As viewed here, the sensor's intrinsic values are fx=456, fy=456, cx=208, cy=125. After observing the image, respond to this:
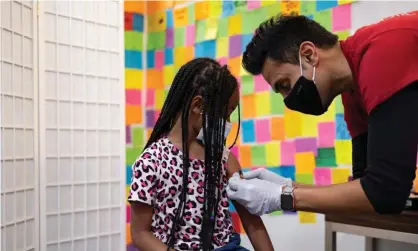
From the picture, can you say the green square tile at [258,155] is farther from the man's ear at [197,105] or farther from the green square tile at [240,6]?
the man's ear at [197,105]

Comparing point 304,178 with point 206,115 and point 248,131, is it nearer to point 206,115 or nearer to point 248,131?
point 248,131

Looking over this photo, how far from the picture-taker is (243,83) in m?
2.71

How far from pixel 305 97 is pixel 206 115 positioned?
0.99ft

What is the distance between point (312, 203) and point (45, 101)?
1.42 m

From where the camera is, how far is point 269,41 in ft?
4.31

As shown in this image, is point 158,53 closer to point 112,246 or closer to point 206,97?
point 112,246

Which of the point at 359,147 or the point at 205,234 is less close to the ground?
the point at 359,147

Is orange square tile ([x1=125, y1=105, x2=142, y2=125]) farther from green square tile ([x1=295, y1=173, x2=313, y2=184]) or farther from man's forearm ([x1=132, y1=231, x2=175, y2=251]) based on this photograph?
man's forearm ([x1=132, y1=231, x2=175, y2=251])

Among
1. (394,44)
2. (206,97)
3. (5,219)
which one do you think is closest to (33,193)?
(5,219)

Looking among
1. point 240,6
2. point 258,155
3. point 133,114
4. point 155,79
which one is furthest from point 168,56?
point 258,155

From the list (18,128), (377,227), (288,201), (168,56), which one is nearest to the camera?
(288,201)

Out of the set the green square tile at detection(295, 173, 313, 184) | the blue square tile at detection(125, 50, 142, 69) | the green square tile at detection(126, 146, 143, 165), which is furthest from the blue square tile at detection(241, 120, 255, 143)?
the blue square tile at detection(125, 50, 142, 69)

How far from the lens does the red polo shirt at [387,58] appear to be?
42.3 inches

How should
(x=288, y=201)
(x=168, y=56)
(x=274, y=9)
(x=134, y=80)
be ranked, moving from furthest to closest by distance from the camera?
(x=134, y=80)
(x=168, y=56)
(x=274, y=9)
(x=288, y=201)
